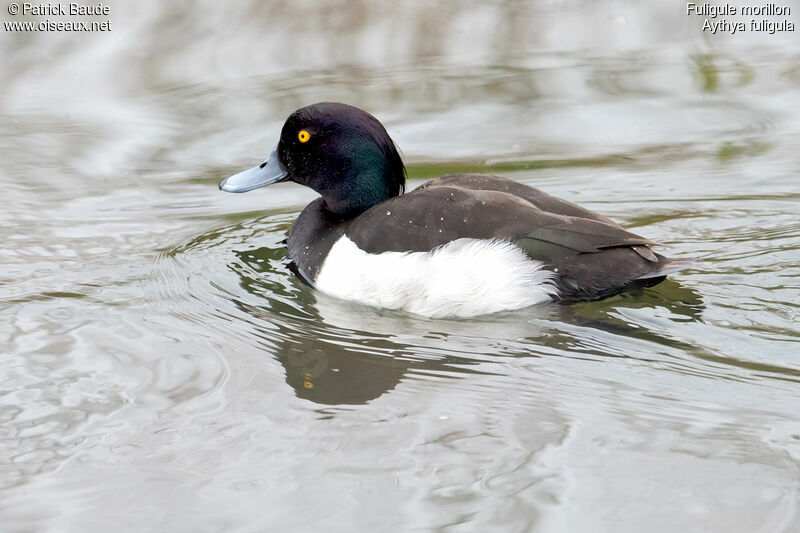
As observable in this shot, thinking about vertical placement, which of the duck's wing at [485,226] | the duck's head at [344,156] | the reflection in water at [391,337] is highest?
the duck's head at [344,156]

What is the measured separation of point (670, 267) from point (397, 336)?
4.04 ft

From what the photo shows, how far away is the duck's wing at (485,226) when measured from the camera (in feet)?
16.3

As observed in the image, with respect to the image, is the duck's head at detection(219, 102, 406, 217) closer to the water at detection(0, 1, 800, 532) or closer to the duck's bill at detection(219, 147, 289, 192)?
the duck's bill at detection(219, 147, 289, 192)

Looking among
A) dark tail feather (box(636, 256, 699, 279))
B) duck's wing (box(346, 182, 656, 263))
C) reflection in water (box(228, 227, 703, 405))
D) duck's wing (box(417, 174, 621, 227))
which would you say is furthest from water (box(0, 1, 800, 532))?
duck's wing (box(417, 174, 621, 227))

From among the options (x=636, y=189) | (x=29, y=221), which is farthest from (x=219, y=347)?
(x=636, y=189)

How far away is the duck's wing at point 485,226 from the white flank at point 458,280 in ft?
0.14

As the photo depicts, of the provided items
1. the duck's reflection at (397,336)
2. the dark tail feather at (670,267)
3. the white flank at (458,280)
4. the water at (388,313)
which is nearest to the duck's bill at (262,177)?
the water at (388,313)

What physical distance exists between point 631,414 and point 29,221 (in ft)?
13.1

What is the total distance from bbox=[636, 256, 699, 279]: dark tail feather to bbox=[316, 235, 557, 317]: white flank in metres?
0.43

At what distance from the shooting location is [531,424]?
3.96 metres

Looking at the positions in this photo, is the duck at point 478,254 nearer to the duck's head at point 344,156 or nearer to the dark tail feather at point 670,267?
the dark tail feather at point 670,267

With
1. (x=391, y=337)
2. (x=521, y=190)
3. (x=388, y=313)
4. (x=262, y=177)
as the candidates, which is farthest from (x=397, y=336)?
(x=262, y=177)

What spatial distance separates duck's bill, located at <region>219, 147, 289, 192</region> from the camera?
6043 millimetres

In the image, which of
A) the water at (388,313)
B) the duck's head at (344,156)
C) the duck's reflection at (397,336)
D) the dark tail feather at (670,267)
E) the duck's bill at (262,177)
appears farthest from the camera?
the duck's bill at (262,177)
